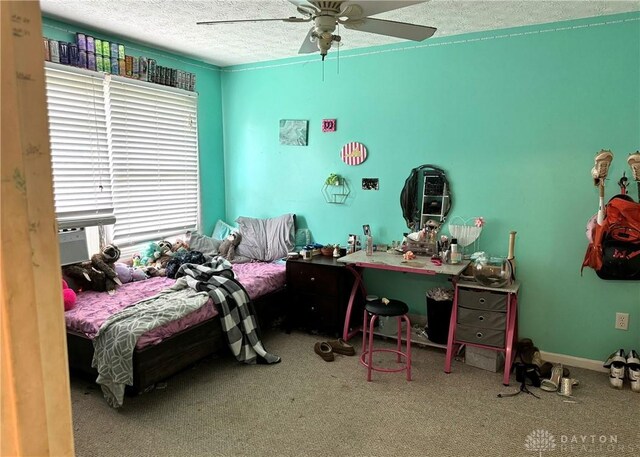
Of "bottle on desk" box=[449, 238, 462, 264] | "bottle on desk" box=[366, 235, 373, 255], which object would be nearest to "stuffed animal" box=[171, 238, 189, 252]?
"bottle on desk" box=[366, 235, 373, 255]

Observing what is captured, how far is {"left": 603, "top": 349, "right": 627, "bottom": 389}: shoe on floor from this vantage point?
286 centimetres

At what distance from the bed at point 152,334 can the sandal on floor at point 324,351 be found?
553 millimetres

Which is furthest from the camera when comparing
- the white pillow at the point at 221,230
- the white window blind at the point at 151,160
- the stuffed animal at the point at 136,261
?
the white pillow at the point at 221,230

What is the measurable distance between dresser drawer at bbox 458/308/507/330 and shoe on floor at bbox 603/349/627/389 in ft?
2.40

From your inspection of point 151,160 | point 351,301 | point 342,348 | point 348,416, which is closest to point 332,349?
point 342,348

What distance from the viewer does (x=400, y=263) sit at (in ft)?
10.6

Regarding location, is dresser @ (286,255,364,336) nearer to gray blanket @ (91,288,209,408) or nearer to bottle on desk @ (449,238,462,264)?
bottle on desk @ (449,238,462,264)

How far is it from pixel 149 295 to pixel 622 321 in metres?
3.37

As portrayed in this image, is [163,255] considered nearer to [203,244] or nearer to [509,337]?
[203,244]

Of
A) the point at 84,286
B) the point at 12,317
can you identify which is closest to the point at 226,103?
the point at 84,286

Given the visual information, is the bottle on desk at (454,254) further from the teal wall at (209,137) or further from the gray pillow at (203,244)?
the teal wall at (209,137)
